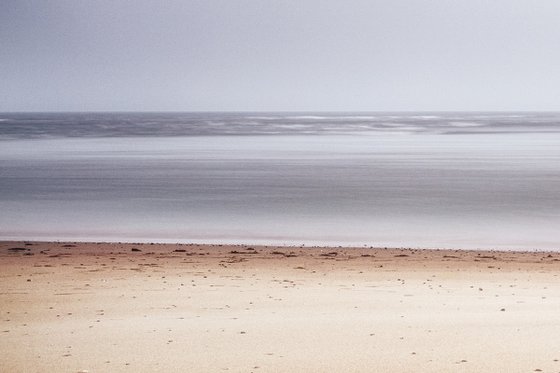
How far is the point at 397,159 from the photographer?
37.5 meters

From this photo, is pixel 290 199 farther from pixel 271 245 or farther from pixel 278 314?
pixel 278 314

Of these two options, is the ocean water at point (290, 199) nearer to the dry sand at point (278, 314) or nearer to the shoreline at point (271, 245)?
the shoreline at point (271, 245)

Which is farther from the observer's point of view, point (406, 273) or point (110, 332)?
point (406, 273)

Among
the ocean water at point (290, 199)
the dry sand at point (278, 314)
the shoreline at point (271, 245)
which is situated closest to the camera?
the dry sand at point (278, 314)

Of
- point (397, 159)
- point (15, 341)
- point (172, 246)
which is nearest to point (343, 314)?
point (15, 341)

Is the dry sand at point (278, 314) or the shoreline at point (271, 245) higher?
the dry sand at point (278, 314)

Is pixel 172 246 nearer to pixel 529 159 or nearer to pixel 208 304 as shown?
pixel 208 304

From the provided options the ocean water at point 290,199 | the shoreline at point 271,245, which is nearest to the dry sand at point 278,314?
the shoreline at point 271,245

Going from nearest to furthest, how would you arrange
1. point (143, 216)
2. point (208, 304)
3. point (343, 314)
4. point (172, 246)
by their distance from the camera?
point (343, 314) → point (208, 304) → point (172, 246) → point (143, 216)

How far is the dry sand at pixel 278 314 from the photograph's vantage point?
5.17 metres

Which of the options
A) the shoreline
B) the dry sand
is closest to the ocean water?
the shoreline

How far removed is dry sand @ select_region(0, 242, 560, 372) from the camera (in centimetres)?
517

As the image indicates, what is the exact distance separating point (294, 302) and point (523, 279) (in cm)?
309

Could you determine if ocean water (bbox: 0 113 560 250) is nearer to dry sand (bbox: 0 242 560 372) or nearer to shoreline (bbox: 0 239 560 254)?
shoreline (bbox: 0 239 560 254)
